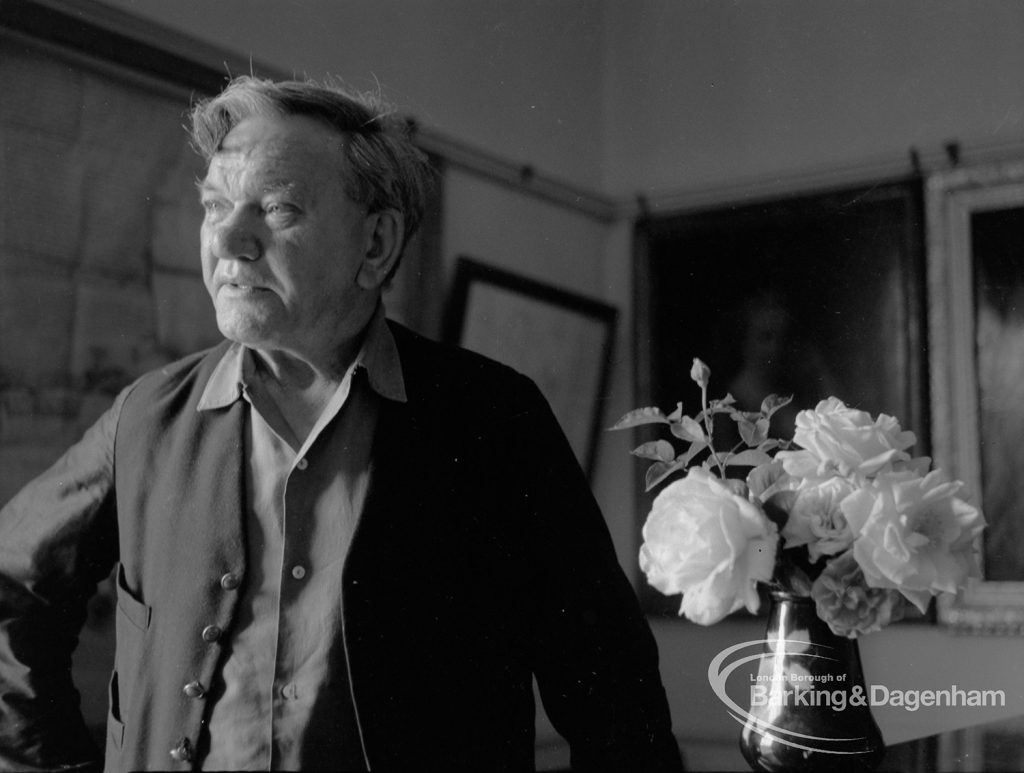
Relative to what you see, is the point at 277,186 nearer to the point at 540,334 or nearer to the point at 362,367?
the point at 362,367

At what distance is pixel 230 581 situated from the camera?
1.09m

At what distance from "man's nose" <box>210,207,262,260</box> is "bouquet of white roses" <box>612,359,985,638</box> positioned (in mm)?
526

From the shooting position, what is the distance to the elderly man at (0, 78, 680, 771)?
3.56 feet

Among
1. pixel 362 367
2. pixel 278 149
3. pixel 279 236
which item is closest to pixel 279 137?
pixel 278 149

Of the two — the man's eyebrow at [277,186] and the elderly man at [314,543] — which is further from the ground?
the man's eyebrow at [277,186]

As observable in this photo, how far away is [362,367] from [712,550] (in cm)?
49

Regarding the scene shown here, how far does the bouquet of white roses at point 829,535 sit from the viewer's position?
93 centimetres

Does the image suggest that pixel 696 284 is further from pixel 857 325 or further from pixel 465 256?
pixel 465 256

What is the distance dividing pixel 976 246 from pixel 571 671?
3.61 feet

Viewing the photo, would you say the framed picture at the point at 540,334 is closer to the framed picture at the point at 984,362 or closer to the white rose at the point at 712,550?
the framed picture at the point at 984,362

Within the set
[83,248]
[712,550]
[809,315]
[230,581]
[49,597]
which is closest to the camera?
[712,550]

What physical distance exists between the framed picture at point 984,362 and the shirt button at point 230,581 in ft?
3.76

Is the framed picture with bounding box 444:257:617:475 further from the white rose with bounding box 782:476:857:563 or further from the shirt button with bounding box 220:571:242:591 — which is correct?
the white rose with bounding box 782:476:857:563

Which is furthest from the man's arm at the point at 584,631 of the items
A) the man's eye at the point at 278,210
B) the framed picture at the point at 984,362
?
the framed picture at the point at 984,362
